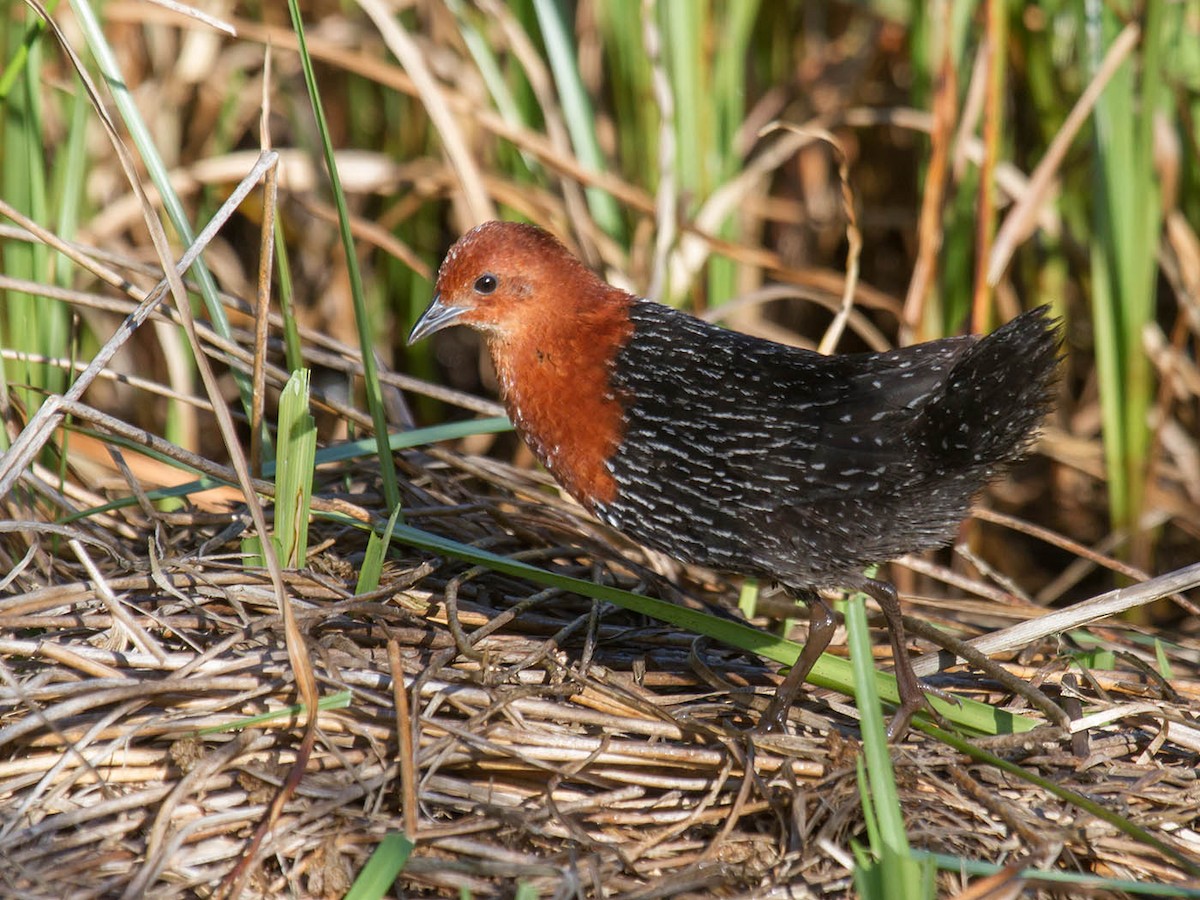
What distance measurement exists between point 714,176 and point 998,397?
2155 mm

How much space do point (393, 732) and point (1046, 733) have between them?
1461mm

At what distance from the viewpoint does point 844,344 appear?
18.8 feet

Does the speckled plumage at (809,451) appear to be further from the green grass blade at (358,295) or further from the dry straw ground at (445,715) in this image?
the green grass blade at (358,295)

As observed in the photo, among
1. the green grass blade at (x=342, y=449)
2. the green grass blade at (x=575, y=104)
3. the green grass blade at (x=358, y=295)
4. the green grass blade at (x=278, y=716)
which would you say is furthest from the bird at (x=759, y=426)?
the green grass blade at (x=575, y=104)

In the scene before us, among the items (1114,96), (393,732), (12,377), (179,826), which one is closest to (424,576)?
(393,732)

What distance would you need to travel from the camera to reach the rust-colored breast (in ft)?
10.5

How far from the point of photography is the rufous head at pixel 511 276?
3.41 metres

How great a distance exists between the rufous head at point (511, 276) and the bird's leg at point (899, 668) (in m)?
1.12

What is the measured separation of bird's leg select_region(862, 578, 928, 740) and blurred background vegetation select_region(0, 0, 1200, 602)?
122 cm

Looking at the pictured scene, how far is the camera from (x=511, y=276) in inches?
134

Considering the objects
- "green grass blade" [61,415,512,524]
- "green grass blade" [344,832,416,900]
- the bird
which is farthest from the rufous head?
"green grass blade" [344,832,416,900]

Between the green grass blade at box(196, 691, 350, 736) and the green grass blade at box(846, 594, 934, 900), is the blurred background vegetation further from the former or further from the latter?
the green grass blade at box(846, 594, 934, 900)

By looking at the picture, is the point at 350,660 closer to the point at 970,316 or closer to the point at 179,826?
the point at 179,826

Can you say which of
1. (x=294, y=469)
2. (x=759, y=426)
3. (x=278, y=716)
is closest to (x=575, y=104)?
(x=759, y=426)
